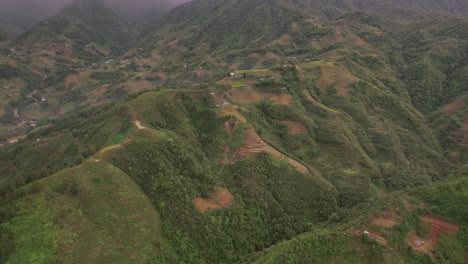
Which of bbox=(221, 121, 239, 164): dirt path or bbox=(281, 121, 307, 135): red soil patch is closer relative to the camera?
bbox=(221, 121, 239, 164): dirt path

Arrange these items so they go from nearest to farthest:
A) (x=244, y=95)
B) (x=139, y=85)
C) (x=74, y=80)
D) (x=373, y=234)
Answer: (x=373, y=234) < (x=244, y=95) < (x=139, y=85) < (x=74, y=80)

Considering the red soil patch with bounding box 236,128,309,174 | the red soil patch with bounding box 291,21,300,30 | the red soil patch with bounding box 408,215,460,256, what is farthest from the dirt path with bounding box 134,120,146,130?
the red soil patch with bounding box 291,21,300,30

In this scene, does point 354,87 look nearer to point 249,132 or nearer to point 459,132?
point 459,132

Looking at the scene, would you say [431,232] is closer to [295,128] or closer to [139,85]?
[295,128]

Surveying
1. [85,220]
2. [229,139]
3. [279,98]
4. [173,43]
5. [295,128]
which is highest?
[85,220]

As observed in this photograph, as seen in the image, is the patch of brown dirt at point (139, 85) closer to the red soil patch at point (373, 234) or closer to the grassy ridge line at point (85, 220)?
the grassy ridge line at point (85, 220)

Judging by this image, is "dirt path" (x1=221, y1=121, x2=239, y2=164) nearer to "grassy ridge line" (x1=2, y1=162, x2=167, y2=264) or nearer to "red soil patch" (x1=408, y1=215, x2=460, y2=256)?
"grassy ridge line" (x1=2, y1=162, x2=167, y2=264)

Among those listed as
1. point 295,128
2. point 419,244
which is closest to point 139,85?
point 295,128

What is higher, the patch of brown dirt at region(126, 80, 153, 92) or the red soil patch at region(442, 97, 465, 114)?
the red soil patch at region(442, 97, 465, 114)
